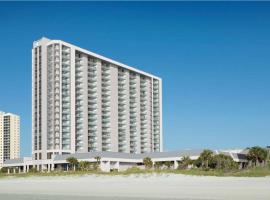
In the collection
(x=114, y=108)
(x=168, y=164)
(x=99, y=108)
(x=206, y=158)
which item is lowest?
(x=168, y=164)

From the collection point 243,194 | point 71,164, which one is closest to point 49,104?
point 71,164

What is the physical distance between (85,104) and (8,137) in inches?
1957

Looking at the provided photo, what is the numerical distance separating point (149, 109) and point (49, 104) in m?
44.7

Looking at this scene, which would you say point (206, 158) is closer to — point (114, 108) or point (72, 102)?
point (72, 102)

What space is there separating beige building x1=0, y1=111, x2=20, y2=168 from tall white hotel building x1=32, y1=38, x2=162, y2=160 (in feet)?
151

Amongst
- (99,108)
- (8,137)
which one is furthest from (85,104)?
(8,137)

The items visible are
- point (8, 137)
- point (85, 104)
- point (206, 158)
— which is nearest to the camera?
point (206, 158)

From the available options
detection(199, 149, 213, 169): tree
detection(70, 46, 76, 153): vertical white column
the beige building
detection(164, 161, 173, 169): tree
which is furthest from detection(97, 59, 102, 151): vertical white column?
detection(199, 149, 213, 169): tree

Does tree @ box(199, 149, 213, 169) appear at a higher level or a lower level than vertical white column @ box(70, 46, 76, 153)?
lower

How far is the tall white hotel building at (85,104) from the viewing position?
440 ft

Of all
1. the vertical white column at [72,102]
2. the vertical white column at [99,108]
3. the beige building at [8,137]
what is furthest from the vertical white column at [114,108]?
the beige building at [8,137]

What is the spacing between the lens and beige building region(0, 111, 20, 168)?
17838cm

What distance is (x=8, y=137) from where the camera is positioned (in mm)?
178750

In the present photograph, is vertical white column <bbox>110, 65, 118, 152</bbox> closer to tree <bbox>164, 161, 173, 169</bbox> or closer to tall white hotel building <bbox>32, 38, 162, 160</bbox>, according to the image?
tall white hotel building <bbox>32, 38, 162, 160</bbox>
